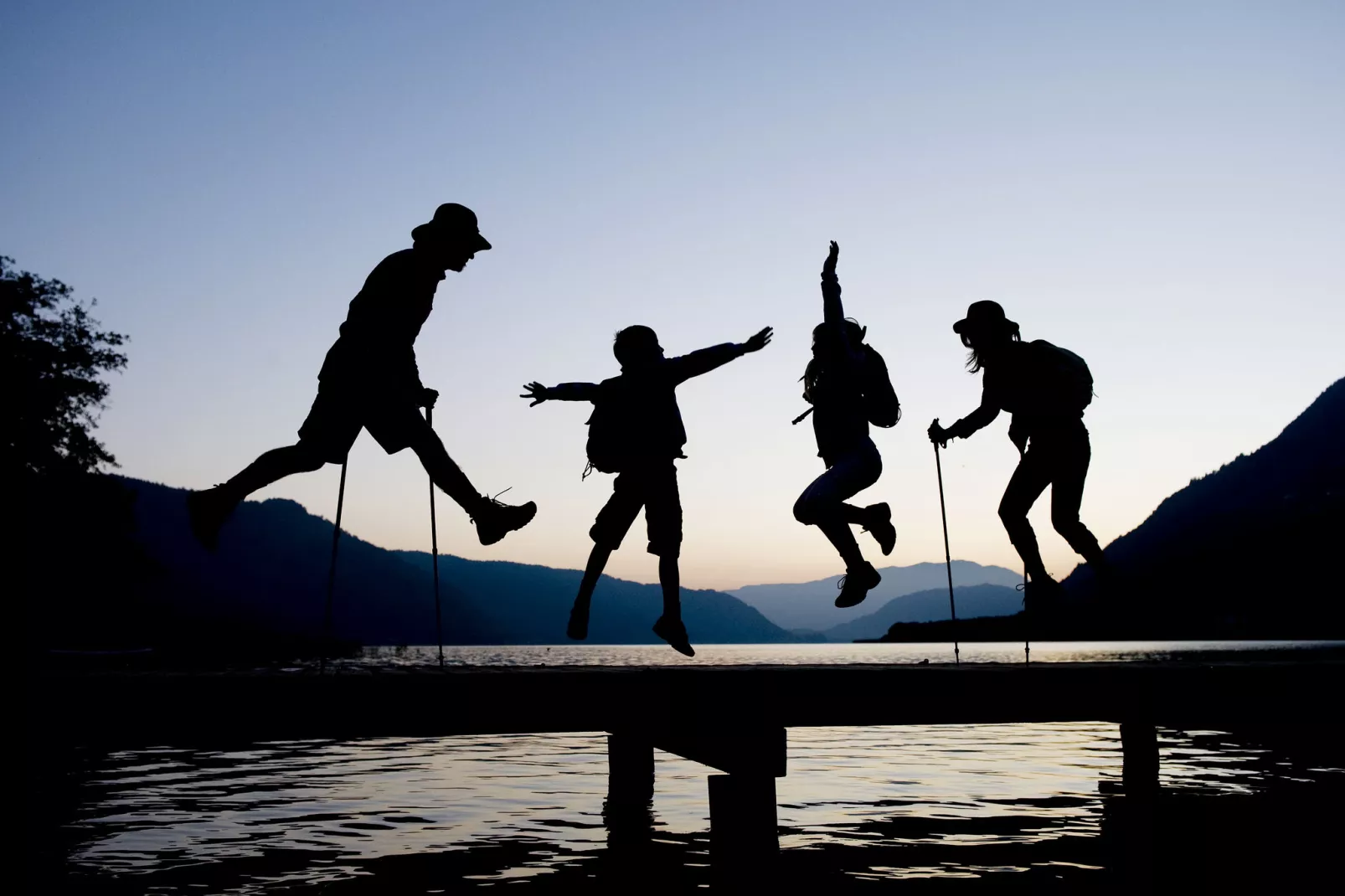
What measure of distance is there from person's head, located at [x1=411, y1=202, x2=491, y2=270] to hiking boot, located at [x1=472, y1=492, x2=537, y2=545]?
1944mm

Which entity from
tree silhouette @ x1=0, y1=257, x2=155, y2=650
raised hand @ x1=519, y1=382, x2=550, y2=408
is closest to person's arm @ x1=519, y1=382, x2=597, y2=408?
raised hand @ x1=519, y1=382, x2=550, y2=408

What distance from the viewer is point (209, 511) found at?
794cm

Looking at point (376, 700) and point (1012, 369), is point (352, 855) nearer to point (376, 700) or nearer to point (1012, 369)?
point (376, 700)

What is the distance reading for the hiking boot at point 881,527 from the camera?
10438 mm

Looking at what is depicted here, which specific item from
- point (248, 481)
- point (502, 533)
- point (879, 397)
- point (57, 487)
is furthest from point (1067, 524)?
point (57, 487)

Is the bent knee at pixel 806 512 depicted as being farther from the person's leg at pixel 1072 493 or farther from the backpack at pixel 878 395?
the person's leg at pixel 1072 493

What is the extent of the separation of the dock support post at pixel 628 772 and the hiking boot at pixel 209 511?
700cm

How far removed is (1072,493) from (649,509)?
4121mm

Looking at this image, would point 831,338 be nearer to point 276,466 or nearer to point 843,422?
point 843,422

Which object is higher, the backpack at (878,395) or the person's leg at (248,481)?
the backpack at (878,395)

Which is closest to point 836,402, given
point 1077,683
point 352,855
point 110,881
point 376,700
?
point 1077,683

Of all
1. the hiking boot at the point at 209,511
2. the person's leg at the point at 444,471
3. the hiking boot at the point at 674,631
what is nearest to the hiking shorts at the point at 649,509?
the hiking boot at the point at 674,631

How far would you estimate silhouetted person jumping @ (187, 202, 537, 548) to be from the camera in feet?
26.1

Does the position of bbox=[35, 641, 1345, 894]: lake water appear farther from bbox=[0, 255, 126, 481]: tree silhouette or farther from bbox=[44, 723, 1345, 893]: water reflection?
A: bbox=[0, 255, 126, 481]: tree silhouette
